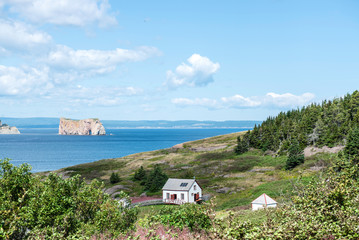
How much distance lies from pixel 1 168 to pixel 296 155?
6275 centimetres

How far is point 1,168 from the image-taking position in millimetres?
23359

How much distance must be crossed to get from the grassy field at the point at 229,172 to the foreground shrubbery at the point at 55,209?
26.0 metres

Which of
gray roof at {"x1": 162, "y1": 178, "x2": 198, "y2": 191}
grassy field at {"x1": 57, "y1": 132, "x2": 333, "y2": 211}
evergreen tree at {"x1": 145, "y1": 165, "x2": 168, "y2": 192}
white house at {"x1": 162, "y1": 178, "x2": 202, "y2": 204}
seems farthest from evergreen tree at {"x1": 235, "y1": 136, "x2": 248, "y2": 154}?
gray roof at {"x1": 162, "y1": 178, "x2": 198, "y2": 191}

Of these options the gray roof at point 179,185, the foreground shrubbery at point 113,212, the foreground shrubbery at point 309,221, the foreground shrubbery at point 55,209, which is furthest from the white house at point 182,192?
the foreground shrubbery at point 309,221

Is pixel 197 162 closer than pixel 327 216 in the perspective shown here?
No

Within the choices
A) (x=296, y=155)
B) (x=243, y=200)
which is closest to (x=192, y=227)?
(x=243, y=200)

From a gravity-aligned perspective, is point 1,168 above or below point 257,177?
above

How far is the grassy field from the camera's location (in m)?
52.0

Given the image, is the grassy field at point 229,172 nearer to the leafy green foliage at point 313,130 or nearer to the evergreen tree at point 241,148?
the evergreen tree at point 241,148

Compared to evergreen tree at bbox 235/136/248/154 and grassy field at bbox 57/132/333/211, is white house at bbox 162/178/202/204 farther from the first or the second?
evergreen tree at bbox 235/136/248/154

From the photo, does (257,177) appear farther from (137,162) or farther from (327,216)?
(327,216)

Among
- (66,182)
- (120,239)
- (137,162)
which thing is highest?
(66,182)

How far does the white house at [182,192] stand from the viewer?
178ft

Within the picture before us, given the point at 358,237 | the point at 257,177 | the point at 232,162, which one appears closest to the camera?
the point at 358,237
